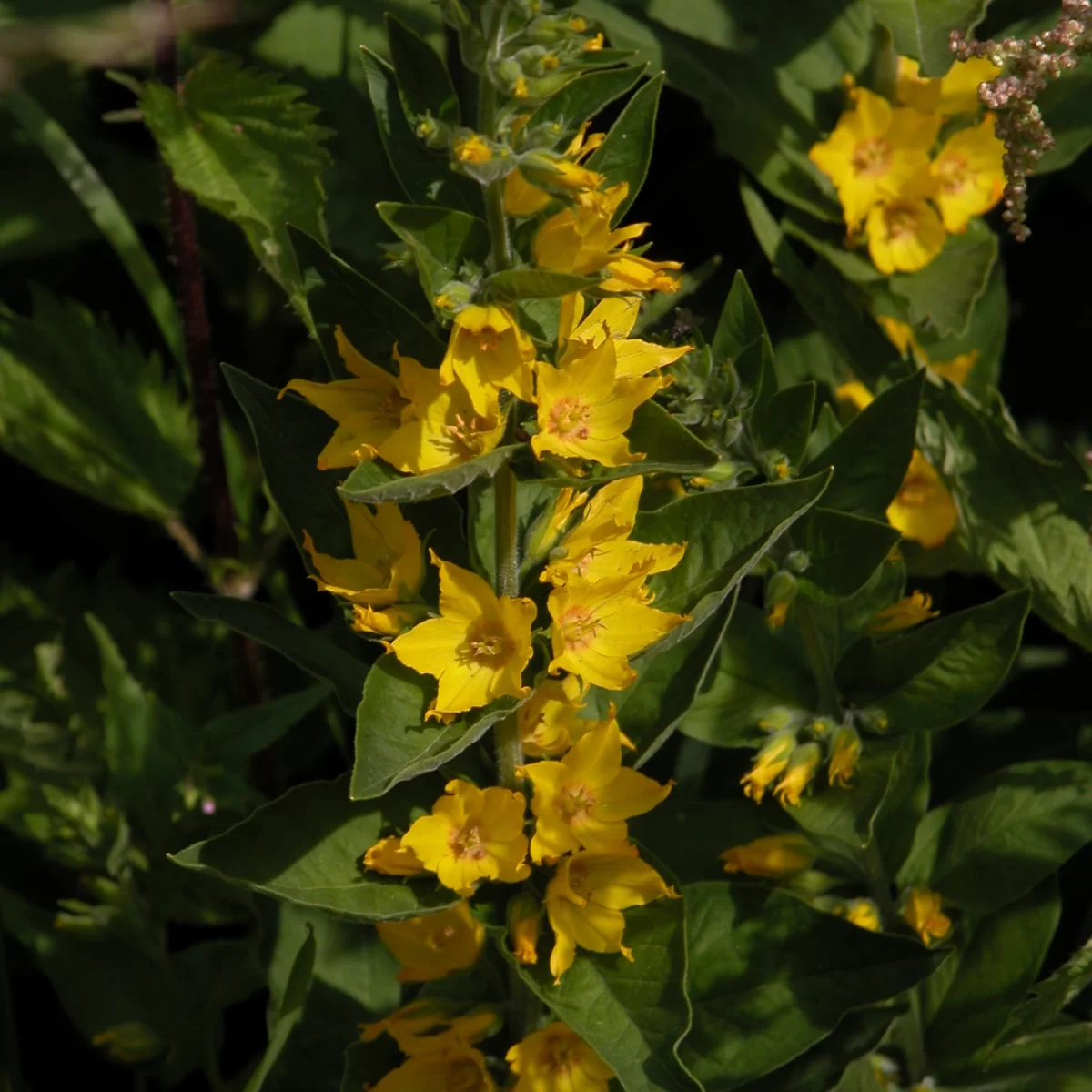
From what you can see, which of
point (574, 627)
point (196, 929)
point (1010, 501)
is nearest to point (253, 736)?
point (196, 929)

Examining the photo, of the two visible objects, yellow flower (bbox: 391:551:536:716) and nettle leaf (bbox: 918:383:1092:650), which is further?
nettle leaf (bbox: 918:383:1092:650)

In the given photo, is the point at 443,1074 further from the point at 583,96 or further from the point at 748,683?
the point at 583,96

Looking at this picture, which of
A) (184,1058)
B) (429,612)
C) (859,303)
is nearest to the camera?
(429,612)

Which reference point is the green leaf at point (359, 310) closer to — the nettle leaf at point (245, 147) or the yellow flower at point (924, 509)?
the nettle leaf at point (245, 147)

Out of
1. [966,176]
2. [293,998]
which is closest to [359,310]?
[293,998]

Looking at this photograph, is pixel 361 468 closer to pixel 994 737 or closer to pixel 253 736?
pixel 253 736

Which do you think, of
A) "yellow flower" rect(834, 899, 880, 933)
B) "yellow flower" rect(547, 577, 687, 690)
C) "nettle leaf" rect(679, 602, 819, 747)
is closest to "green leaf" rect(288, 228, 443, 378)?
"yellow flower" rect(547, 577, 687, 690)

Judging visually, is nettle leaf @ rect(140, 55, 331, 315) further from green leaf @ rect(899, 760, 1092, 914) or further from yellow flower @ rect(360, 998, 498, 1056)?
green leaf @ rect(899, 760, 1092, 914)
